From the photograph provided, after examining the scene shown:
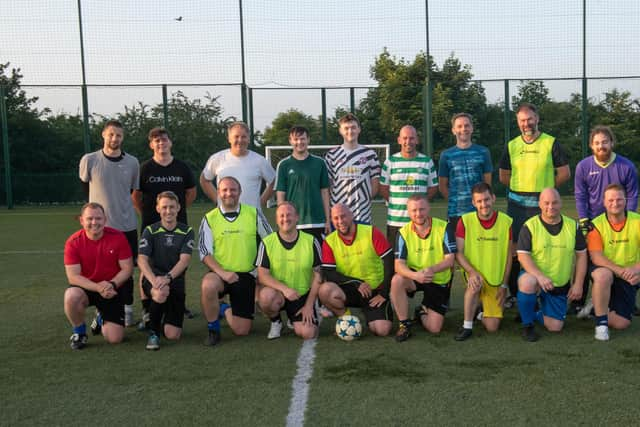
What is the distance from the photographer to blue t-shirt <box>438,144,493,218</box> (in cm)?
558

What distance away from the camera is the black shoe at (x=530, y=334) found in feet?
14.9

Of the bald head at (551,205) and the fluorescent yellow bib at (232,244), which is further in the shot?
the fluorescent yellow bib at (232,244)

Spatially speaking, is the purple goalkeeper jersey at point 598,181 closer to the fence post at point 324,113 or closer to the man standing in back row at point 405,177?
the man standing in back row at point 405,177

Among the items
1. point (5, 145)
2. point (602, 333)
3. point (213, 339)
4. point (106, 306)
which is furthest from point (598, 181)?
point (5, 145)

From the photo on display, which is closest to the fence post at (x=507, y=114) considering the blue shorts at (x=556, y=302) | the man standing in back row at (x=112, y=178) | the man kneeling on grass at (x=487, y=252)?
the man kneeling on grass at (x=487, y=252)

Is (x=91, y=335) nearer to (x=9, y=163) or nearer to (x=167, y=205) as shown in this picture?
(x=167, y=205)

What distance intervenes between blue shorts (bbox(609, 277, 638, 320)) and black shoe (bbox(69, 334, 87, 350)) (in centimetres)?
395

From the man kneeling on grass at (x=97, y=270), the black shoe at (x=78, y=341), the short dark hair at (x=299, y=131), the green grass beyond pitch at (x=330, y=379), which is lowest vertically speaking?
the green grass beyond pitch at (x=330, y=379)

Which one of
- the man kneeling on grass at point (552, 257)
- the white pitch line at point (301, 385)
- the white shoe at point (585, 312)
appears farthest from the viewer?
the white shoe at point (585, 312)

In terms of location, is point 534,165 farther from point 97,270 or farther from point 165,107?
point 165,107

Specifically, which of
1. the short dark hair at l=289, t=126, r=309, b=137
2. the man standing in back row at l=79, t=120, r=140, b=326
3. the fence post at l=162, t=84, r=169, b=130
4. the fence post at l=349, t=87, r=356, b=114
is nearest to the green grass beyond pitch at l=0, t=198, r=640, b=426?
the man standing in back row at l=79, t=120, r=140, b=326

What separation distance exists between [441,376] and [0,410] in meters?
2.45

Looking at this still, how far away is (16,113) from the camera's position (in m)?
18.5

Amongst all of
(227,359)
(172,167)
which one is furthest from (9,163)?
(227,359)
